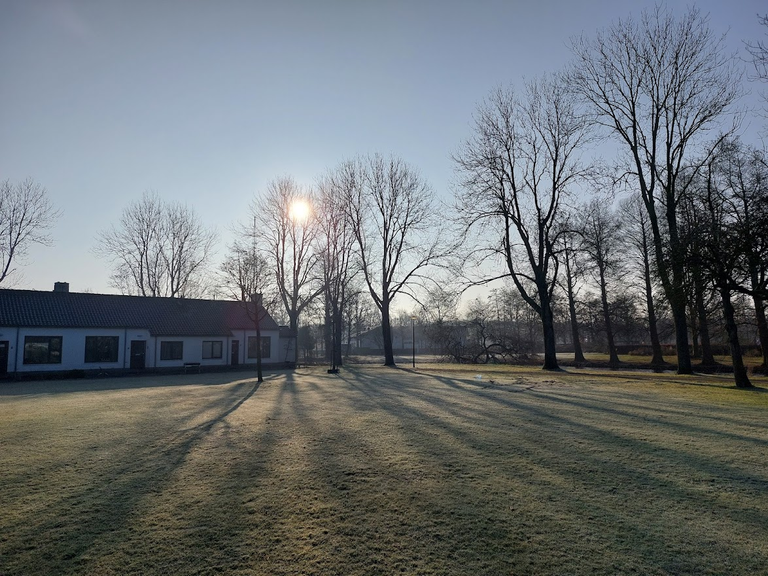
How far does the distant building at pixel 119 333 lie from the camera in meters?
25.5

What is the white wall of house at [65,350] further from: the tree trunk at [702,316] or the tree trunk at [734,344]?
the tree trunk at [734,344]

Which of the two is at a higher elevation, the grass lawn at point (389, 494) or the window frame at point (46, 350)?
the window frame at point (46, 350)

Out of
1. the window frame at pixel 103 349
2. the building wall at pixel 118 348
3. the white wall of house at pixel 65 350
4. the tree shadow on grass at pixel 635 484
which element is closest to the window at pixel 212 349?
the building wall at pixel 118 348

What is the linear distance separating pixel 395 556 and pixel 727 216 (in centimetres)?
1596

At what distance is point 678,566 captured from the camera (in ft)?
11.5

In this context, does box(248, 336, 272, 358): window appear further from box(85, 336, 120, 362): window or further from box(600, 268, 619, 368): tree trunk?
box(600, 268, 619, 368): tree trunk

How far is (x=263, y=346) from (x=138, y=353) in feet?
30.2

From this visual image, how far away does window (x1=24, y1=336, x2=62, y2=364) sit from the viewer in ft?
83.1

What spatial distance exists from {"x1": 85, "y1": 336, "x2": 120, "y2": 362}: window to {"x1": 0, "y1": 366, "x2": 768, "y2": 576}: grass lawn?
66.6ft

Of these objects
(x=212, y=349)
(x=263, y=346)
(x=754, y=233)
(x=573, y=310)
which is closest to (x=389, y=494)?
(x=754, y=233)

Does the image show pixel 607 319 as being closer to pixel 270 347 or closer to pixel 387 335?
pixel 387 335

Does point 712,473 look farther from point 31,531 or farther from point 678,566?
point 31,531

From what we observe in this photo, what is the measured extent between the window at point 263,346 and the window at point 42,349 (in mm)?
12241

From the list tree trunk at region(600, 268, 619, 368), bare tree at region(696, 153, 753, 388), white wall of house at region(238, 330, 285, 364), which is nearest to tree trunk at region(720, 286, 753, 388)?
bare tree at region(696, 153, 753, 388)
